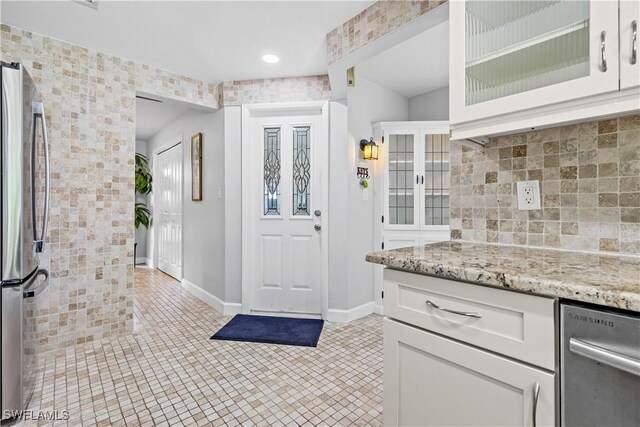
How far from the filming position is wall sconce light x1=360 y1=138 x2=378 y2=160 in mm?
3039

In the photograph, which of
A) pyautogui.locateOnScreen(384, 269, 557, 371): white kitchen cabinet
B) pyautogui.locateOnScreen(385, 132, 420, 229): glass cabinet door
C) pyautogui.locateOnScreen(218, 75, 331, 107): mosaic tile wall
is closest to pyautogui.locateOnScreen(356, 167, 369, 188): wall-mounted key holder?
pyautogui.locateOnScreen(385, 132, 420, 229): glass cabinet door

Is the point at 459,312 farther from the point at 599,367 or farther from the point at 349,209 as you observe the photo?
the point at 349,209

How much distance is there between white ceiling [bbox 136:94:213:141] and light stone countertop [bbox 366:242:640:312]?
115 inches

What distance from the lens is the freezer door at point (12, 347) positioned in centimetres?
147

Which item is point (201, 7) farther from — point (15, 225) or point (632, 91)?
point (632, 91)

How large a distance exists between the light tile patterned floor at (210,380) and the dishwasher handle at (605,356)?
1188 mm

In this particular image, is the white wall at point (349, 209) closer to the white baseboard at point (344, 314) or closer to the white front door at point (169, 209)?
the white baseboard at point (344, 314)

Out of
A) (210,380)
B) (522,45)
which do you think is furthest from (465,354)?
(210,380)

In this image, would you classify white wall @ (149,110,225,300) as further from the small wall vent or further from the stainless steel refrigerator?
the stainless steel refrigerator

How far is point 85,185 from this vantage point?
8.05 ft

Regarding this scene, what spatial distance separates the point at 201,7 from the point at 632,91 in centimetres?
219

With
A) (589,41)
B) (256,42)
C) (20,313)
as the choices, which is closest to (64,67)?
(256,42)

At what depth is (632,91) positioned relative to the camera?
2.73ft

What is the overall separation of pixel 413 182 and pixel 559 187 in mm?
2026
